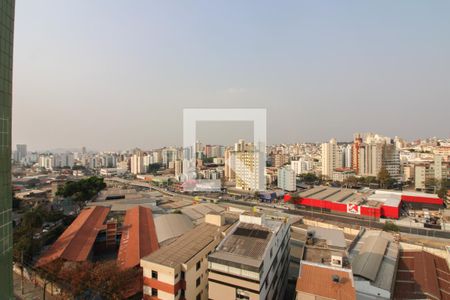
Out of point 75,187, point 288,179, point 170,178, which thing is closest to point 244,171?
point 288,179

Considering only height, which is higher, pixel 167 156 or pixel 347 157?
pixel 347 157

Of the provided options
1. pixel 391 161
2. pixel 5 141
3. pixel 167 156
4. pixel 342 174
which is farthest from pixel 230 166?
pixel 5 141

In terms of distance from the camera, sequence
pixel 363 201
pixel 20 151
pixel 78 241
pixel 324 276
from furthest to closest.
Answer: pixel 20 151 → pixel 363 201 → pixel 78 241 → pixel 324 276

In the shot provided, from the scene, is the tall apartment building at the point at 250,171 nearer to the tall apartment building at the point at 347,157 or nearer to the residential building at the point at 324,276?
the tall apartment building at the point at 347,157

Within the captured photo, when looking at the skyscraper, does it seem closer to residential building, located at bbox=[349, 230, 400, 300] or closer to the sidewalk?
the sidewalk

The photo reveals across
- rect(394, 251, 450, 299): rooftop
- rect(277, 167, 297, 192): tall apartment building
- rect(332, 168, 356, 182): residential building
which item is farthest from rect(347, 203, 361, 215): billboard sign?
rect(332, 168, 356, 182): residential building

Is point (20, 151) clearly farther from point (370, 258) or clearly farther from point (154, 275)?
point (370, 258)

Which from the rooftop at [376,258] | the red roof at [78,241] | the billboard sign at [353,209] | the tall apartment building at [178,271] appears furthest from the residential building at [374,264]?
the red roof at [78,241]

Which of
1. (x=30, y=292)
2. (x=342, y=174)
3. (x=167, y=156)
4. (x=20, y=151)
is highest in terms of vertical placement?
(x=20, y=151)
